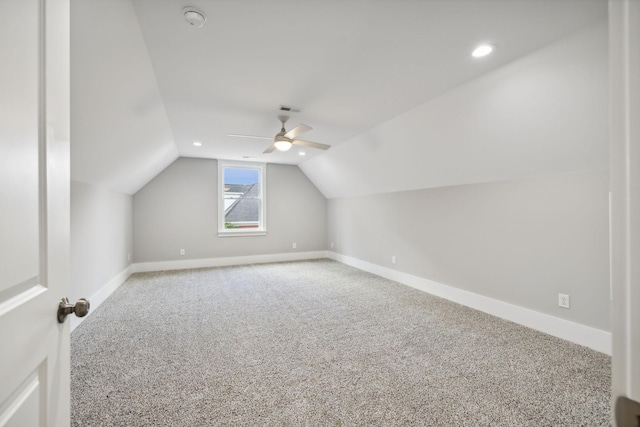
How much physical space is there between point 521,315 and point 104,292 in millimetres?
5137

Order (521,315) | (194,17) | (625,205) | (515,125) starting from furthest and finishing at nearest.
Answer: (521,315)
(515,125)
(194,17)
(625,205)

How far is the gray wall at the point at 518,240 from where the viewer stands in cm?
242

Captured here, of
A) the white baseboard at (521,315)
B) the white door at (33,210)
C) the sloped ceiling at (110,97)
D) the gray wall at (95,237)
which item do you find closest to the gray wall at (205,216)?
the gray wall at (95,237)

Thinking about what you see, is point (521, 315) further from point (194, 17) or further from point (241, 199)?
point (241, 199)

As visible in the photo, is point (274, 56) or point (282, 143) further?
point (282, 143)

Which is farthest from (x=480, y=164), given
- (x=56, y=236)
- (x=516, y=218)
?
(x=56, y=236)

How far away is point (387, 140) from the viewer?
3.86 meters

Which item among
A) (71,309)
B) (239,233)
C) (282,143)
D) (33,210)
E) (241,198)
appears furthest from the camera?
(241,198)

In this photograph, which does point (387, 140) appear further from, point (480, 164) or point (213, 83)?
point (213, 83)

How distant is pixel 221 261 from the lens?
20.0ft

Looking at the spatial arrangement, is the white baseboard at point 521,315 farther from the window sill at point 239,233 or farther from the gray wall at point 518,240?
the window sill at point 239,233

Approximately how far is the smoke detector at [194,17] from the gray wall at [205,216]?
4.55 metres

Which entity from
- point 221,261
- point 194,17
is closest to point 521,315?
point 194,17

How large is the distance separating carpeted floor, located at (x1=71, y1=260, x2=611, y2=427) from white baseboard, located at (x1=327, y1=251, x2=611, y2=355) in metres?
0.11
